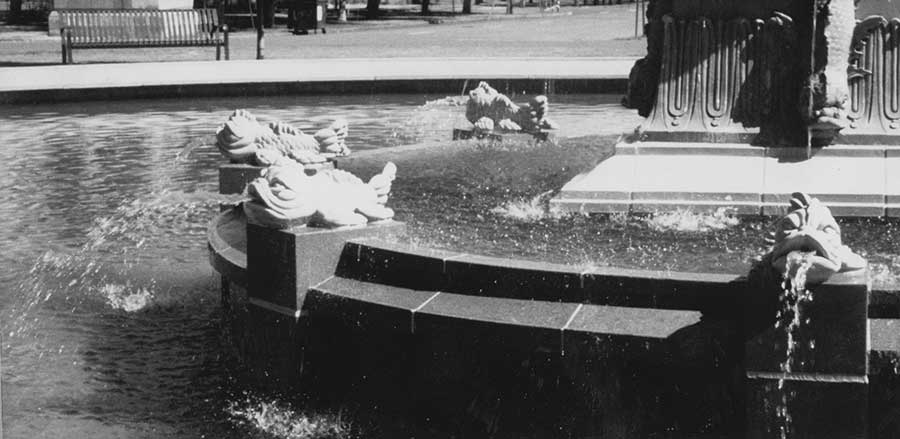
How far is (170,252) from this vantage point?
10.0 meters

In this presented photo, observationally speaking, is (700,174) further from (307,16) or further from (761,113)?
(307,16)

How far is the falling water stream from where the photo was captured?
6.85 m

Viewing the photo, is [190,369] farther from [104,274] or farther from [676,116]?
[676,116]

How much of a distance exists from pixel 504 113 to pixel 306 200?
6058 mm

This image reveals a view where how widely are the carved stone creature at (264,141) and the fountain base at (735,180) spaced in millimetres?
2080

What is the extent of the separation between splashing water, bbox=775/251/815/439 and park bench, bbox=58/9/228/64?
20404 mm

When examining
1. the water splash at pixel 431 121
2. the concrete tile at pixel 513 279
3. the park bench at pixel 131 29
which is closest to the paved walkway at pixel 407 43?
the park bench at pixel 131 29

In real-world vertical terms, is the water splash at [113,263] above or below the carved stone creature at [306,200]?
below

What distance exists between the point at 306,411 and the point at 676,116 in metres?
3.52

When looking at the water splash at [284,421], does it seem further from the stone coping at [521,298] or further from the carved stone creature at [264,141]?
the carved stone creature at [264,141]

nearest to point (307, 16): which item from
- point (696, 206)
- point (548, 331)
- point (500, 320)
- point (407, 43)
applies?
point (407, 43)

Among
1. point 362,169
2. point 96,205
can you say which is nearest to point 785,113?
point 362,169

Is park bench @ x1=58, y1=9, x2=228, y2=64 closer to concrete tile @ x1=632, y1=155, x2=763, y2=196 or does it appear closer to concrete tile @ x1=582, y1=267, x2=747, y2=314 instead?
concrete tile @ x1=632, y1=155, x2=763, y2=196

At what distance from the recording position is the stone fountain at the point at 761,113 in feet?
28.7
